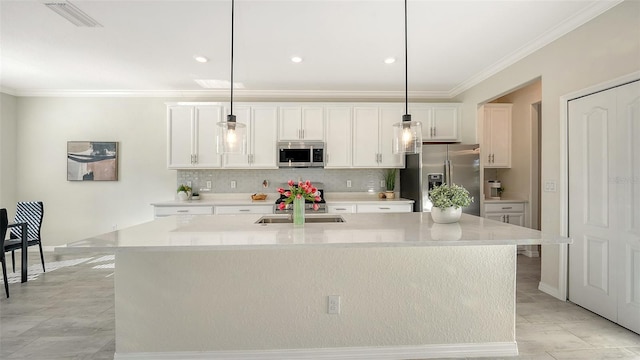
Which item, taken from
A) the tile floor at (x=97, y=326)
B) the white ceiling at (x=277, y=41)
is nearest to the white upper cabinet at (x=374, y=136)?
the white ceiling at (x=277, y=41)

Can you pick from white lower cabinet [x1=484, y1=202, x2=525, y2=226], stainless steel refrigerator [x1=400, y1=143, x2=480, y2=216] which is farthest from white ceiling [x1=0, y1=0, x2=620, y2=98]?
white lower cabinet [x1=484, y1=202, x2=525, y2=226]

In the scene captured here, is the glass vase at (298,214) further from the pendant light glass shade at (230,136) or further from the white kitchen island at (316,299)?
the pendant light glass shade at (230,136)

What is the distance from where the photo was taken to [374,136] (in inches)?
191

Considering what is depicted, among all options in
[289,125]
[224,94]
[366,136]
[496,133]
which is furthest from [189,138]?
[496,133]

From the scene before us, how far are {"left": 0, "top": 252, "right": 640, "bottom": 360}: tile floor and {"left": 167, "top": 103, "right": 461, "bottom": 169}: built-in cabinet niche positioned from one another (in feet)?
6.75

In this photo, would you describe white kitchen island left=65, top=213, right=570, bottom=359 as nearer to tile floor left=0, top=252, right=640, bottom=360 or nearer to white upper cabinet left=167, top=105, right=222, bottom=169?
tile floor left=0, top=252, right=640, bottom=360

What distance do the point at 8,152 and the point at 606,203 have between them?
7.53 meters

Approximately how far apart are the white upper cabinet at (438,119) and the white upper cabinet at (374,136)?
0.32 metres

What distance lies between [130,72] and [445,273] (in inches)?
173

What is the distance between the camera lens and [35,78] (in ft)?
14.4

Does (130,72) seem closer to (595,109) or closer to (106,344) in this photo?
(106,344)

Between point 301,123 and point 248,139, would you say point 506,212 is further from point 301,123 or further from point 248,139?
point 248,139

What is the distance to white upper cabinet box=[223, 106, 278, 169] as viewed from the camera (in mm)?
4719

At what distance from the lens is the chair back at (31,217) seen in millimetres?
3861
